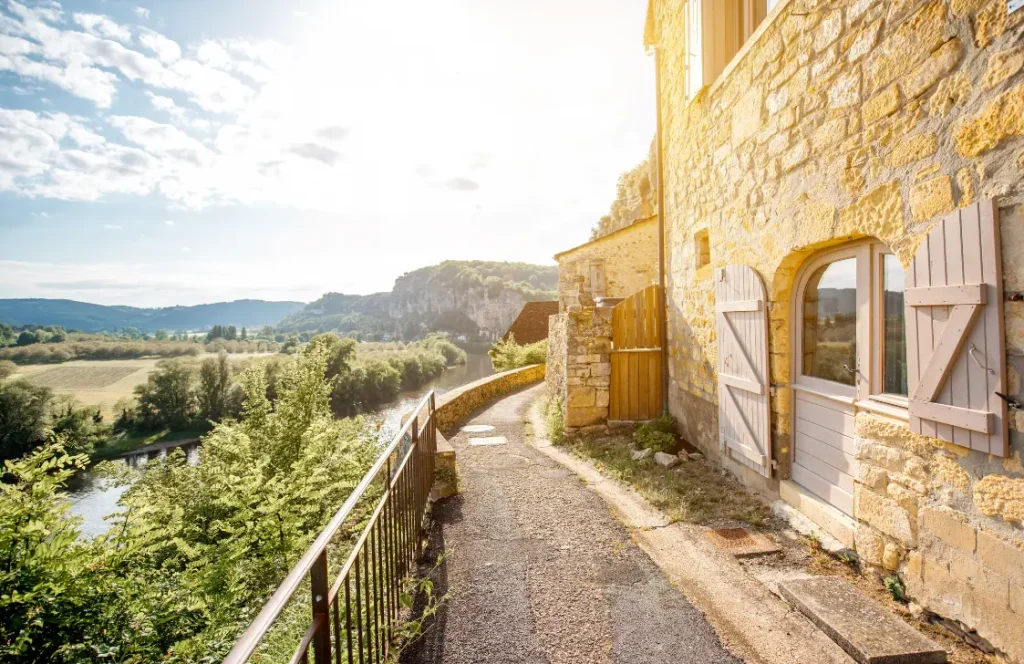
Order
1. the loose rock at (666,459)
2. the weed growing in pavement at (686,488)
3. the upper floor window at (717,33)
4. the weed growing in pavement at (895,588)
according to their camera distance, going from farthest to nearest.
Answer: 1. the loose rock at (666,459)
2. the upper floor window at (717,33)
3. the weed growing in pavement at (686,488)
4. the weed growing in pavement at (895,588)

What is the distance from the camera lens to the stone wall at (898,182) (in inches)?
79.1

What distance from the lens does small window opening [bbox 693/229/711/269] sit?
18.4 feet

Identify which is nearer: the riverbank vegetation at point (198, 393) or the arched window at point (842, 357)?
the arched window at point (842, 357)

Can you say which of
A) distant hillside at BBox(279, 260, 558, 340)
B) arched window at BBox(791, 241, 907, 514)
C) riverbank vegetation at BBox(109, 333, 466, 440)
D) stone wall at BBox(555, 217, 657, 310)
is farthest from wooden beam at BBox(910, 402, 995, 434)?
distant hillside at BBox(279, 260, 558, 340)

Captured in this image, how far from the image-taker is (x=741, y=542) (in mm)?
→ 3410

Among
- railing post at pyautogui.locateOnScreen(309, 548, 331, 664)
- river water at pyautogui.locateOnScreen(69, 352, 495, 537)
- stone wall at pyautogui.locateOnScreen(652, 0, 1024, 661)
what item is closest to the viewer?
railing post at pyautogui.locateOnScreen(309, 548, 331, 664)

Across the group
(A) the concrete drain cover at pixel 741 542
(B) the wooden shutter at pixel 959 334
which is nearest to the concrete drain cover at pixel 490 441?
(A) the concrete drain cover at pixel 741 542

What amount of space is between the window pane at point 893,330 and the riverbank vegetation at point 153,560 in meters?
4.03

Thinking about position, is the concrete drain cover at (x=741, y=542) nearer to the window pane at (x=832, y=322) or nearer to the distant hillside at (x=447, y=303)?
the window pane at (x=832, y=322)

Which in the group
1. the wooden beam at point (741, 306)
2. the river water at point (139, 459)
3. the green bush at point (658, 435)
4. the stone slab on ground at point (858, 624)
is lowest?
the river water at point (139, 459)

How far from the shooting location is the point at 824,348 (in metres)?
3.63

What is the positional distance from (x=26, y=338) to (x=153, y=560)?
7363 cm

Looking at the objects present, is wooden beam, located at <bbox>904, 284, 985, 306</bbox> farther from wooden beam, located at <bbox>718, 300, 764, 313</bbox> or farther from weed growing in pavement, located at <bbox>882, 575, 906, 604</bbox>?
weed growing in pavement, located at <bbox>882, 575, 906, 604</bbox>

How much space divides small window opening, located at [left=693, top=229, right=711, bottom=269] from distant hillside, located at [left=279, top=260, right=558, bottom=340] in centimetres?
6511
